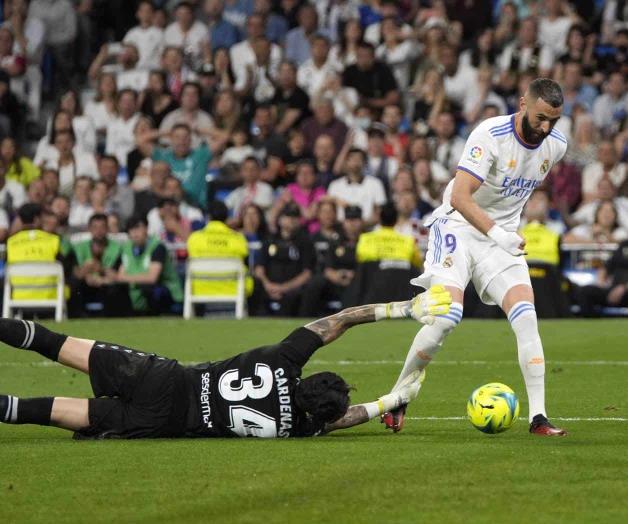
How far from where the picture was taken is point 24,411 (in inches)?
344

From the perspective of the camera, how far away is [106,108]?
24.3m

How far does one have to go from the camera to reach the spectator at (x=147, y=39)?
82.7 feet

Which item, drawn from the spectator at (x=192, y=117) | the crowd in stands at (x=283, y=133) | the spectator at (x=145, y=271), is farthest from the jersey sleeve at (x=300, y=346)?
the spectator at (x=192, y=117)

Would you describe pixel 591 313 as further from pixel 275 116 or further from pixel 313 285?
pixel 275 116

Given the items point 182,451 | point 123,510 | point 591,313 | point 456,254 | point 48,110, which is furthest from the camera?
point 48,110

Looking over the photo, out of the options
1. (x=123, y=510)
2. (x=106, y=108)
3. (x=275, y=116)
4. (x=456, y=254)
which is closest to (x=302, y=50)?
(x=275, y=116)

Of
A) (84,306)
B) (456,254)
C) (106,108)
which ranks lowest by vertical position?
(84,306)

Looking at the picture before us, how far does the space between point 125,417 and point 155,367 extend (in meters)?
0.38

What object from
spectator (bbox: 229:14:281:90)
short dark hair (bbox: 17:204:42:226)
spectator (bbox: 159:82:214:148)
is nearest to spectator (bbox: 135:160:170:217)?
spectator (bbox: 159:82:214:148)

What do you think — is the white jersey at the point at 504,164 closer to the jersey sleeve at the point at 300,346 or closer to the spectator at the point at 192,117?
the jersey sleeve at the point at 300,346

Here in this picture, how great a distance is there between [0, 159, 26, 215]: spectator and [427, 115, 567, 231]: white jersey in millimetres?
13937

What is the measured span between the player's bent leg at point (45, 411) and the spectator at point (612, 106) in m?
15.4

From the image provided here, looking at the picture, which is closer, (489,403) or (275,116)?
(489,403)

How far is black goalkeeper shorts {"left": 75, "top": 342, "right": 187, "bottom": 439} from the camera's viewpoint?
28.9 ft
